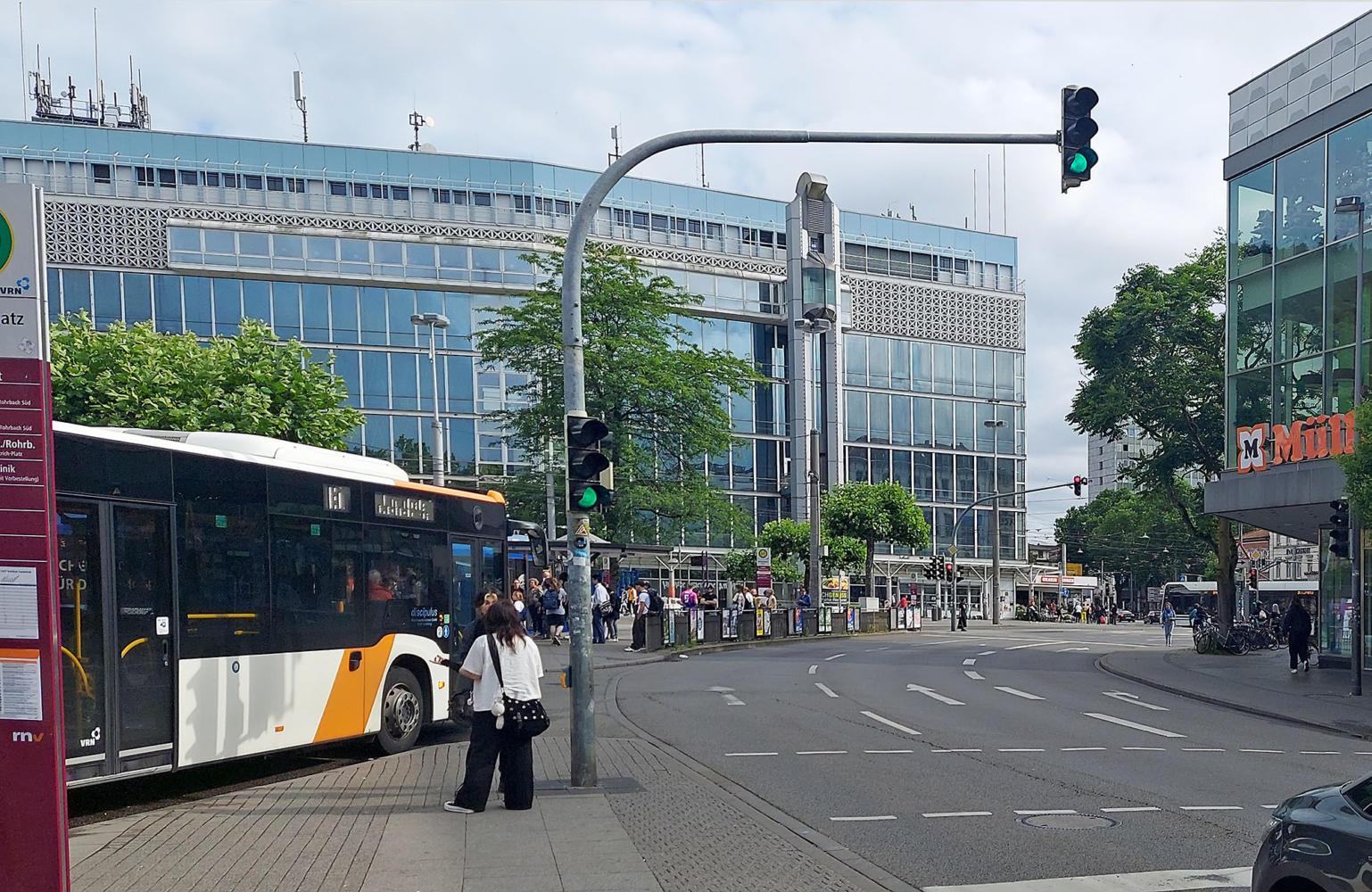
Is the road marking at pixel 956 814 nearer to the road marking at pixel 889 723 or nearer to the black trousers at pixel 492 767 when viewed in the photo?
the black trousers at pixel 492 767

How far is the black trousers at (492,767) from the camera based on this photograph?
1026 centimetres

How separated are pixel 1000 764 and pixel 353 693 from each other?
6.58 metres

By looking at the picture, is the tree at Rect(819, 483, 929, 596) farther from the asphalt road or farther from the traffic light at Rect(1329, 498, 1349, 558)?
the traffic light at Rect(1329, 498, 1349, 558)

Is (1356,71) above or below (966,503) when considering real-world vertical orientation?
above

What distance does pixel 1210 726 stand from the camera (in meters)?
18.6

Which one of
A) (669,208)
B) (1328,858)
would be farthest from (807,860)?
(669,208)

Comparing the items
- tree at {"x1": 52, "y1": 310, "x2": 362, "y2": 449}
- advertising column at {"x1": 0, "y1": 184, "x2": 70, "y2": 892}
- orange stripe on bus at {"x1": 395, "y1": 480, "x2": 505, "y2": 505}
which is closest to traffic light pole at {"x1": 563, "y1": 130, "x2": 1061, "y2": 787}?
orange stripe on bus at {"x1": 395, "y1": 480, "x2": 505, "y2": 505}

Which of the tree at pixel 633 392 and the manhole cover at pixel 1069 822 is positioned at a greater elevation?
the tree at pixel 633 392

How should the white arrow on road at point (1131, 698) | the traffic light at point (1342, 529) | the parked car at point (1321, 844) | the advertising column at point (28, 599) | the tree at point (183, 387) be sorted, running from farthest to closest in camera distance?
the tree at point (183, 387) < the traffic light at point (1342, 529) < the white arrow on road at point (1131, 698) < the advertising column at point (28, 599) < the parked car at point (1321, 844)

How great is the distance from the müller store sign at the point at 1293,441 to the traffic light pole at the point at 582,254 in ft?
59.1

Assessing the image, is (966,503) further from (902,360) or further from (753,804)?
(753,804)

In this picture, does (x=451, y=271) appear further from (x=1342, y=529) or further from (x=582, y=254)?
(x=582, y=254)

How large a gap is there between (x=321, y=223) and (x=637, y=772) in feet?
166

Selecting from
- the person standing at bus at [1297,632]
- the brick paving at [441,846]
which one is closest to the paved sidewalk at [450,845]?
the brick paving at [441,846]
